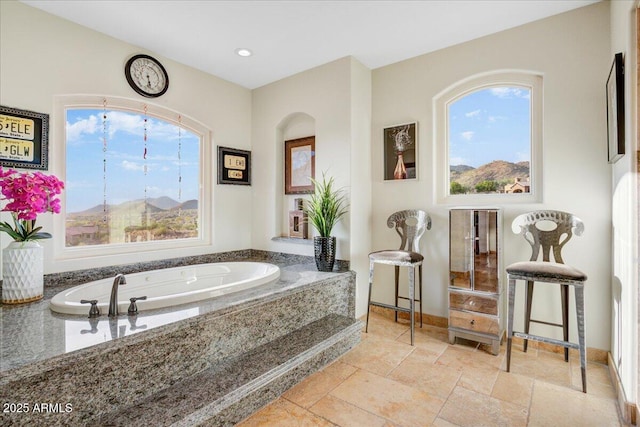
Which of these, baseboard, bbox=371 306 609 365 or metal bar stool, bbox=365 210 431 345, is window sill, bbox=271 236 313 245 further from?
baseboard, bbox=371 306 609 365

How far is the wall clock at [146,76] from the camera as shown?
115 inches

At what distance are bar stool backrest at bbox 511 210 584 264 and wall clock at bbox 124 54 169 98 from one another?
3.45 metres

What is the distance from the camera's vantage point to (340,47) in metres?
3.02

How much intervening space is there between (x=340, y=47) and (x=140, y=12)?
168 cm

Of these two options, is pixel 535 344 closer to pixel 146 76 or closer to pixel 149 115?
pixel 149 115

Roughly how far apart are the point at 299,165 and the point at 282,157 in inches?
11.2

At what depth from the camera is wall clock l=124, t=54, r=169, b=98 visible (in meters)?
2.93

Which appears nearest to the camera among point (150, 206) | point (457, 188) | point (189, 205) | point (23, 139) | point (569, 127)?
point (23, 139)

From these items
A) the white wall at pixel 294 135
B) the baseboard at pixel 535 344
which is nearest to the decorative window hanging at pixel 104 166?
the white wall at pixel 294 135

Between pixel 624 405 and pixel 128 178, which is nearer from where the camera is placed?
pixel 624 405

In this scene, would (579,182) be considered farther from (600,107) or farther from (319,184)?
(319,184)

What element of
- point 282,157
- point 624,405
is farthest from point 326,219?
point 624,405

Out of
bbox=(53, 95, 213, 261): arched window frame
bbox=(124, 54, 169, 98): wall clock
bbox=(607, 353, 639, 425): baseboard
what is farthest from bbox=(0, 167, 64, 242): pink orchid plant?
bbox=(607, 353, 639, 425): baseboard

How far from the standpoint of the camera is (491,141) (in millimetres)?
2928
